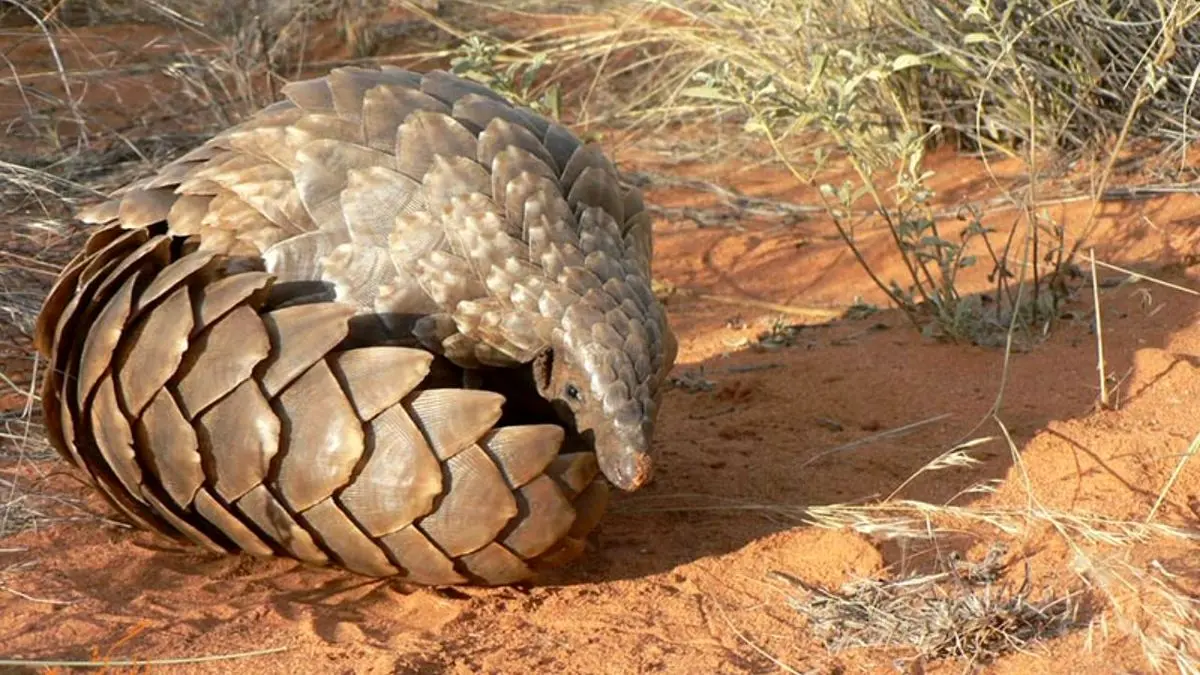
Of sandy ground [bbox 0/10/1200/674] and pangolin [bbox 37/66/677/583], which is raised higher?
pangolin [bbox 37/66/677/583]

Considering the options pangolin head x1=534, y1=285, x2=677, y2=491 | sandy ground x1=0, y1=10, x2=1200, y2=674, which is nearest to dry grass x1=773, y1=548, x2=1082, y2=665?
sandy ground x1=0, y1=10, x2=1200, y2=674

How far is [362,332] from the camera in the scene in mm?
3457

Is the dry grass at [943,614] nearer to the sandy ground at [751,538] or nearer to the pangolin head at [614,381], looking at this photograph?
the sandy ground at [751,538]

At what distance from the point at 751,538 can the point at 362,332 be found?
1.12 m

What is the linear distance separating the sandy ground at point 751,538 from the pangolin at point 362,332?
18 centimetres

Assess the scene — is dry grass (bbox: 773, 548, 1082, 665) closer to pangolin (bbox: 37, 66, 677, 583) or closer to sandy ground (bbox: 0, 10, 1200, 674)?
sandy ground (bbox: 0, 10, 1200, 674)

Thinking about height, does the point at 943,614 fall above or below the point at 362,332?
below

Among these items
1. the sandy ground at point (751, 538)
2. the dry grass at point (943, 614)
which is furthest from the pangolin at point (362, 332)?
the dry grass at point (943, 614)

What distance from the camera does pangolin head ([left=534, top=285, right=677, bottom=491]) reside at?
3.29 m

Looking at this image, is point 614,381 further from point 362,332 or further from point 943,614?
point 943,614

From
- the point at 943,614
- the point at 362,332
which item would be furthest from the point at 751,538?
the point at 362,332

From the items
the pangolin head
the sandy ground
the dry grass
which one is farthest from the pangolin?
the dry grass

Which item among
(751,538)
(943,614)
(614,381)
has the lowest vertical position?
(751,538)

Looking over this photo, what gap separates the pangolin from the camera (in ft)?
10.7
